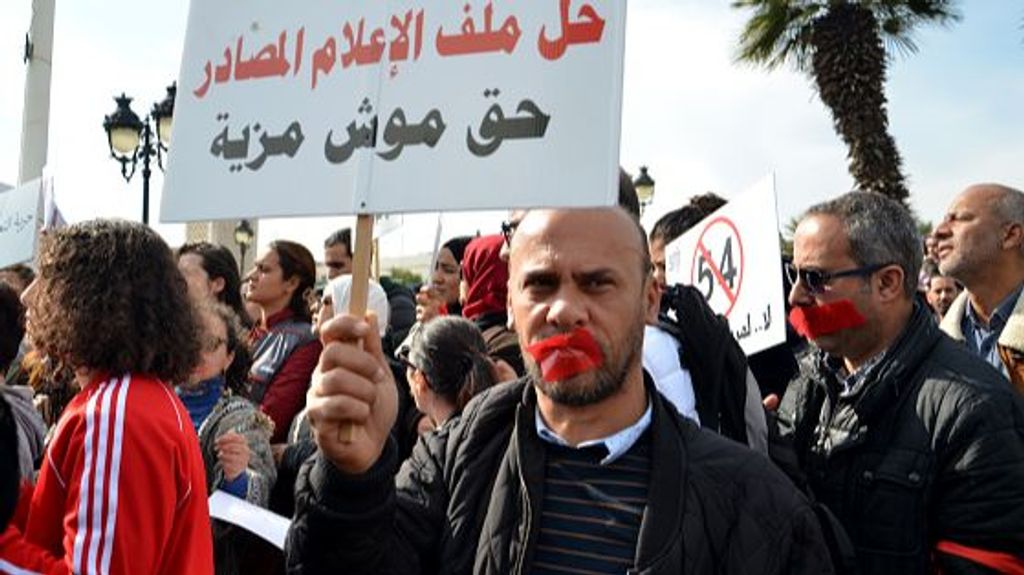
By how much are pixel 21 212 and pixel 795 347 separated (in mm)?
4777

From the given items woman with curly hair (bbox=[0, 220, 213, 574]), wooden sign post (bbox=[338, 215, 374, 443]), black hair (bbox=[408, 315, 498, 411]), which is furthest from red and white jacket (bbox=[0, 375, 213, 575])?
black hair (bbox=[408, 315, 498, 411])

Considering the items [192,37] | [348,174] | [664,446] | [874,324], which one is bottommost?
[664,446]

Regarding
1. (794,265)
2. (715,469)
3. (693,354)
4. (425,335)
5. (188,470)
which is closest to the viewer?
(715,469)

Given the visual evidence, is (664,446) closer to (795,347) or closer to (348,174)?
(348,174)

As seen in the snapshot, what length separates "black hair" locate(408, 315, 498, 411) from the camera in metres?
3.57

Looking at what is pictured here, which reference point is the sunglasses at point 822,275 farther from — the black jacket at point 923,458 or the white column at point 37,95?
the white column at point 37,95

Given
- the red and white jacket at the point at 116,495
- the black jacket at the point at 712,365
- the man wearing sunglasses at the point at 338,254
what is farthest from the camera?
the man wearing sunglasses at the point at 338,254

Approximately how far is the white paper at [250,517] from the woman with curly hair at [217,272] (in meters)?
1.60

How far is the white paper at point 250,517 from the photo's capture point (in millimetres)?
3074

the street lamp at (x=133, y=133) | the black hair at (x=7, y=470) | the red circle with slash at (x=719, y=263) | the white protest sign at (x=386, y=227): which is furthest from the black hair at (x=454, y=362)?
the street lamp at (x=133, y=133)

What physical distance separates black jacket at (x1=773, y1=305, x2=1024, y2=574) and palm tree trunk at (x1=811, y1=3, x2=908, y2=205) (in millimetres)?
14061

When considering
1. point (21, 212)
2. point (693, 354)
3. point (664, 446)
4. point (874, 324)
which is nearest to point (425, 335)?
point (693, 354)

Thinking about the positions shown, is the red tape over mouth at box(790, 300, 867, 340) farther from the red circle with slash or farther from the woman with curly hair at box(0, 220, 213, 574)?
the woman with curly hair at box(0, 220, 213, 574)

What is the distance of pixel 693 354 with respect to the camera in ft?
8.80
